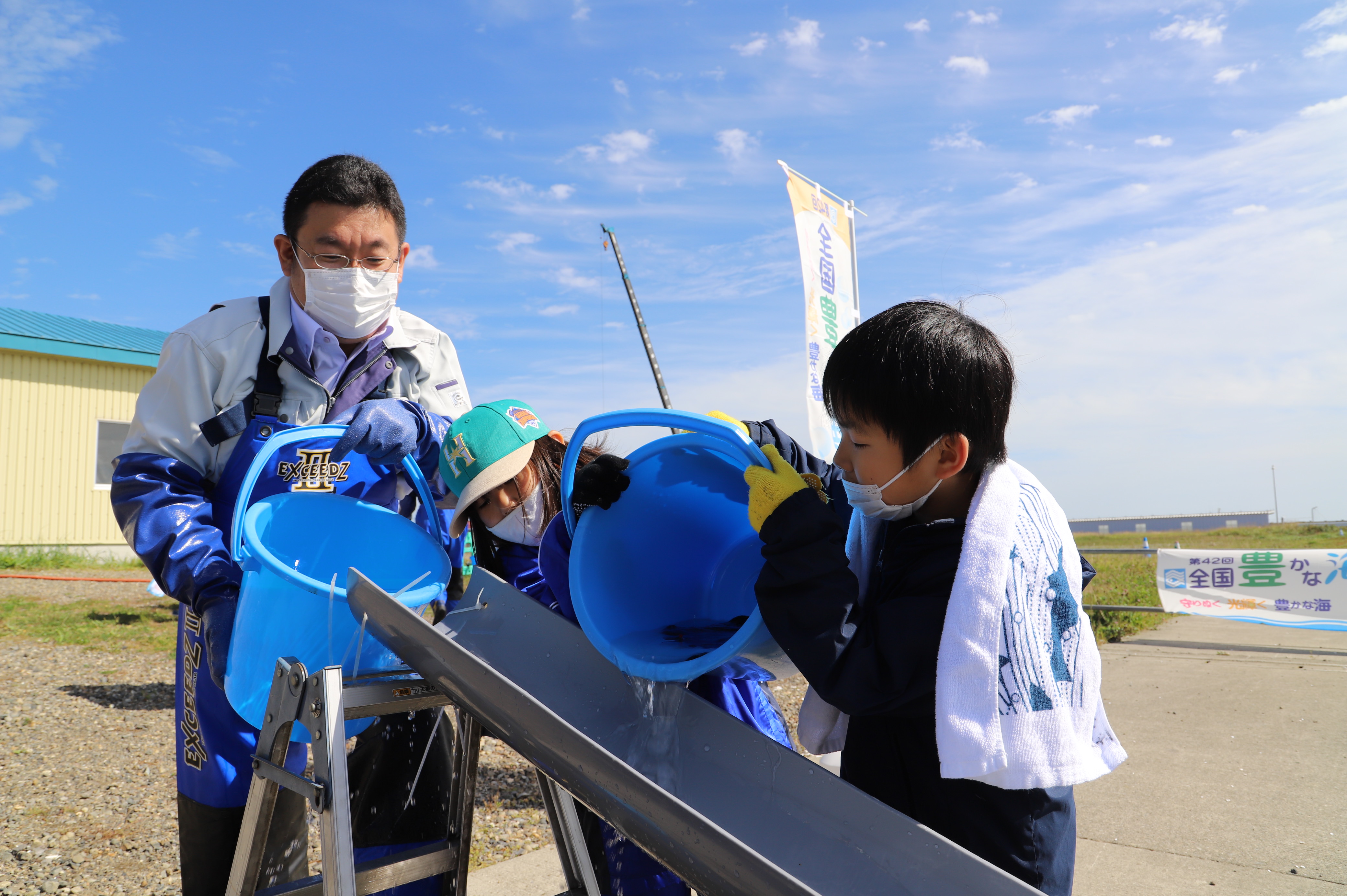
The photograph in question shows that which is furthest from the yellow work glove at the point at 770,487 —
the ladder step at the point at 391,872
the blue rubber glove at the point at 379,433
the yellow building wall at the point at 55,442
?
the yellow building wall at the point at 55,442

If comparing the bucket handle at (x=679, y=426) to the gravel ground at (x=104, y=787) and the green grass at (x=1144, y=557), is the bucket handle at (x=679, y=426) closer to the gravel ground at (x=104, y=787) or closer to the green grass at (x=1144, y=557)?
the green grass at (x=1144, y=557)

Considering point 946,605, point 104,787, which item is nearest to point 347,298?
point 946,605

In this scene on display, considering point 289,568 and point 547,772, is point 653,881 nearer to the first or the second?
point 547,772

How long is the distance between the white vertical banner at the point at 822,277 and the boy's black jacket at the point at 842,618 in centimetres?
416

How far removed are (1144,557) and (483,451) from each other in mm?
16068

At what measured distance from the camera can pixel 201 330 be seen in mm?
1938

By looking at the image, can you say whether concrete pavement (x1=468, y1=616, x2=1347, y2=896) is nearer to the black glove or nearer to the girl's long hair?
the girl's long hair

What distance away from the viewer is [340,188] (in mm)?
2090

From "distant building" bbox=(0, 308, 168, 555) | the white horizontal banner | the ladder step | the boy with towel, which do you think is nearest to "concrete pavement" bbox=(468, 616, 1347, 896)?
the white horizontal banner

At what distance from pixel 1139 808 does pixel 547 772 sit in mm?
3418

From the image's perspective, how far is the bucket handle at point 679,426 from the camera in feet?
4.75

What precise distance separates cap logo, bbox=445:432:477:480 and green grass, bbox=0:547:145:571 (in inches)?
471

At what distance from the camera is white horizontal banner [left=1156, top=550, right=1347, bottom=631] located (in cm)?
641

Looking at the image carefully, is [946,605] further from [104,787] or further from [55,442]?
[55,442]
